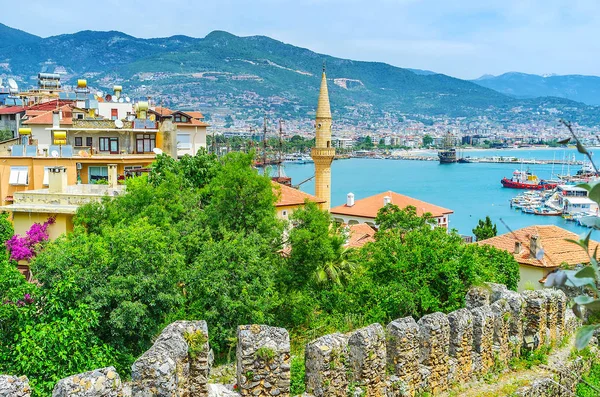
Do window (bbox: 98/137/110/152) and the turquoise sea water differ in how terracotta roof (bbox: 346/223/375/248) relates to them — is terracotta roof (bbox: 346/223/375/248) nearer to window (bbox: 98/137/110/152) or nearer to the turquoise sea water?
window (bbox: 98/137/110/152)

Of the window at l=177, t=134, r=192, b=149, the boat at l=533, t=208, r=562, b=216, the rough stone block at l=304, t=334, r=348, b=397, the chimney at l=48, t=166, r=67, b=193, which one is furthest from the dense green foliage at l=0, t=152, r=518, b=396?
the boat at l=533, t=208, r=562, b=216

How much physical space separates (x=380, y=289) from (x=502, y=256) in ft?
31.7

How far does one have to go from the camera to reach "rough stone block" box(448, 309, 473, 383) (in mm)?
11688

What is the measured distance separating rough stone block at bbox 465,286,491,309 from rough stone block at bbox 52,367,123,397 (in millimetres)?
8487

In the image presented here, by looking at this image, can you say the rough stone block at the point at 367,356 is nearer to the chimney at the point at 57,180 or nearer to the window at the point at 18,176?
the chimney at the point at 57,180

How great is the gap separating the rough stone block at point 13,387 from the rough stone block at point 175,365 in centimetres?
123

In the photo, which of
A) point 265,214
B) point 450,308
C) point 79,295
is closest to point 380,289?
point 450,308

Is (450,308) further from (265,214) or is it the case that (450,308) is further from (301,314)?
(265,214)

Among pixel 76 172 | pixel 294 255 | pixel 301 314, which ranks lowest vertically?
pixel 301 314

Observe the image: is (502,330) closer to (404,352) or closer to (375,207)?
(404,352)

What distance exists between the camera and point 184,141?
38469 millimetres

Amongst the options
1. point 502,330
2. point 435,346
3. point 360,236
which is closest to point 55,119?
point 360,236

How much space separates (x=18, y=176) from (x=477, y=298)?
18629mm

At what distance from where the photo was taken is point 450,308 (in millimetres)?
15312
